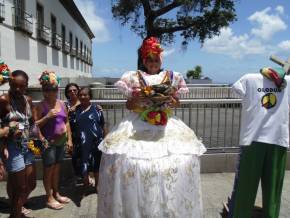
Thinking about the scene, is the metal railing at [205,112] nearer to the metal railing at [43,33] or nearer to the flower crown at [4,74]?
the flower crown at [4,74]

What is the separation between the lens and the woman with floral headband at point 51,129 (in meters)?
4.14

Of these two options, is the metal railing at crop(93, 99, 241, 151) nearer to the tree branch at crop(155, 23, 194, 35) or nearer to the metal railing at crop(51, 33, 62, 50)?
the tree branch at crop(155, 23, 194, 35)

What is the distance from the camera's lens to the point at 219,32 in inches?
878

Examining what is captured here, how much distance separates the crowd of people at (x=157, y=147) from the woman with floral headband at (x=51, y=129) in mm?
60

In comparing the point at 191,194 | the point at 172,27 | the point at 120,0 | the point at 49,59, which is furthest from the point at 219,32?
the point at 191,194

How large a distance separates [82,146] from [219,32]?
1932cm

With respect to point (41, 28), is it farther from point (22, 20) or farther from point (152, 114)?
point (152, 114)

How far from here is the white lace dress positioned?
9.74 feet

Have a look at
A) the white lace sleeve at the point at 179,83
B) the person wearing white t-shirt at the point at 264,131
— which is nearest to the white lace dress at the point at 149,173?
the white lace sleeve at the point at 179,83

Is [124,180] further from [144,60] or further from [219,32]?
[219,32]

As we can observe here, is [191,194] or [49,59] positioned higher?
[49,59]

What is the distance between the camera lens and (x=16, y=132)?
3479 millimetres

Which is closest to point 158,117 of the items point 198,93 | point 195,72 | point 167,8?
point 198,93

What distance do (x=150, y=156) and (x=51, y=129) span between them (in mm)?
1716
